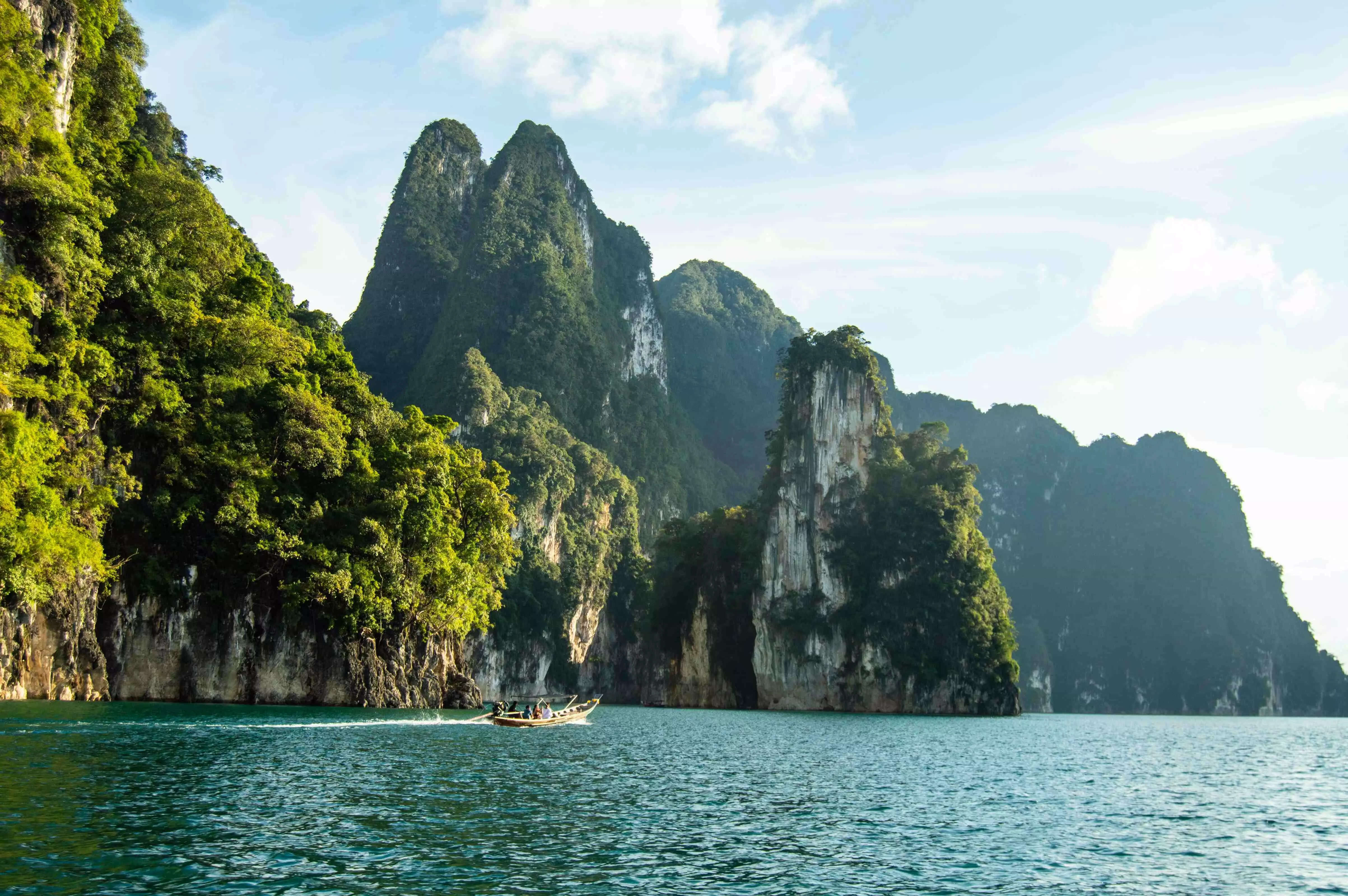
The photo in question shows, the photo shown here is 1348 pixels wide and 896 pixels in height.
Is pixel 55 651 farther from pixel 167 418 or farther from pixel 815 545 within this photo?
pixel 815 545

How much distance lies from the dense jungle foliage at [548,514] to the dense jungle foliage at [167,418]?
54.2 metres

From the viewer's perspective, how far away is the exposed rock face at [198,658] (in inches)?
Result: 1460

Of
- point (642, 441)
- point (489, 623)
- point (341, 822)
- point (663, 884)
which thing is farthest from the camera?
point (642, 441)

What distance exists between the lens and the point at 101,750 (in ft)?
77.4

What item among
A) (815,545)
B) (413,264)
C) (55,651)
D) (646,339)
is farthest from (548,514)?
(55,651)

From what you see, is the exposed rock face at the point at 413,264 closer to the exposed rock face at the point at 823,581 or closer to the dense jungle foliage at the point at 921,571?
the exposed rock face at the point at 823,581

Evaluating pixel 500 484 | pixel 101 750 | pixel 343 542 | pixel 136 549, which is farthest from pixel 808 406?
pixel 101 750

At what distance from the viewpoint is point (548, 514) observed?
4599 inches

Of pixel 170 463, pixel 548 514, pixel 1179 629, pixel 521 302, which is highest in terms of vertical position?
pixel 521 302

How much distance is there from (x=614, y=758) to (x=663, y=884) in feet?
59.3

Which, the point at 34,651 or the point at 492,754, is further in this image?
the point at 34,651

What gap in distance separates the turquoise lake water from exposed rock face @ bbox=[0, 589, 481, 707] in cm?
313

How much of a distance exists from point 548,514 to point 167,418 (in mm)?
73597

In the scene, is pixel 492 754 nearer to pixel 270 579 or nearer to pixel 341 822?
pixel 341 822
